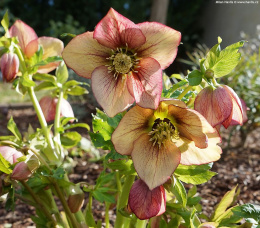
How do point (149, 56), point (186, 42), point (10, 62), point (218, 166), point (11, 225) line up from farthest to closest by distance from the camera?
point (186, 42) → point (218, 166) → point (11, 225) → point (10, 62) → point (149, 56)

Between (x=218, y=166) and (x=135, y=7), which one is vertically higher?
(x=218, y=166)

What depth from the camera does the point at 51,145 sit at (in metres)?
0.82

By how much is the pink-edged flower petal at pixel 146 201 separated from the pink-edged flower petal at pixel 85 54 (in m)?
0.20

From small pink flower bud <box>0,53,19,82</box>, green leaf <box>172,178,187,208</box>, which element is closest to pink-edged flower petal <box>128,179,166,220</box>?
green leaf <box>172,178,187,208</box>

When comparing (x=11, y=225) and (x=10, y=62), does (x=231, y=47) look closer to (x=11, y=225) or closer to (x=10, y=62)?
(x=10, y=62)

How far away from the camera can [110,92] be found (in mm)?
574

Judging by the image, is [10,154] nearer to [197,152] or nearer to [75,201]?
[75,201]

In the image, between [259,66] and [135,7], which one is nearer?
[259,66]

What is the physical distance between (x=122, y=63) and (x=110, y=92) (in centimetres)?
5

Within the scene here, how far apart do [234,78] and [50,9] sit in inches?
170

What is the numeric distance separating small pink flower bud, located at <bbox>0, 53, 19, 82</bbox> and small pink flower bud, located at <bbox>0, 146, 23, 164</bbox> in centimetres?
14

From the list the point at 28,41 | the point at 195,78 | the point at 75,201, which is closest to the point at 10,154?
the point at 75,201

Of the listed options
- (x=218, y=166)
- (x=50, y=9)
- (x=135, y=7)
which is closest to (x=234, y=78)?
(x=218, y=166)

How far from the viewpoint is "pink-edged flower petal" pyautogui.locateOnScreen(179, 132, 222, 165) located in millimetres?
576
